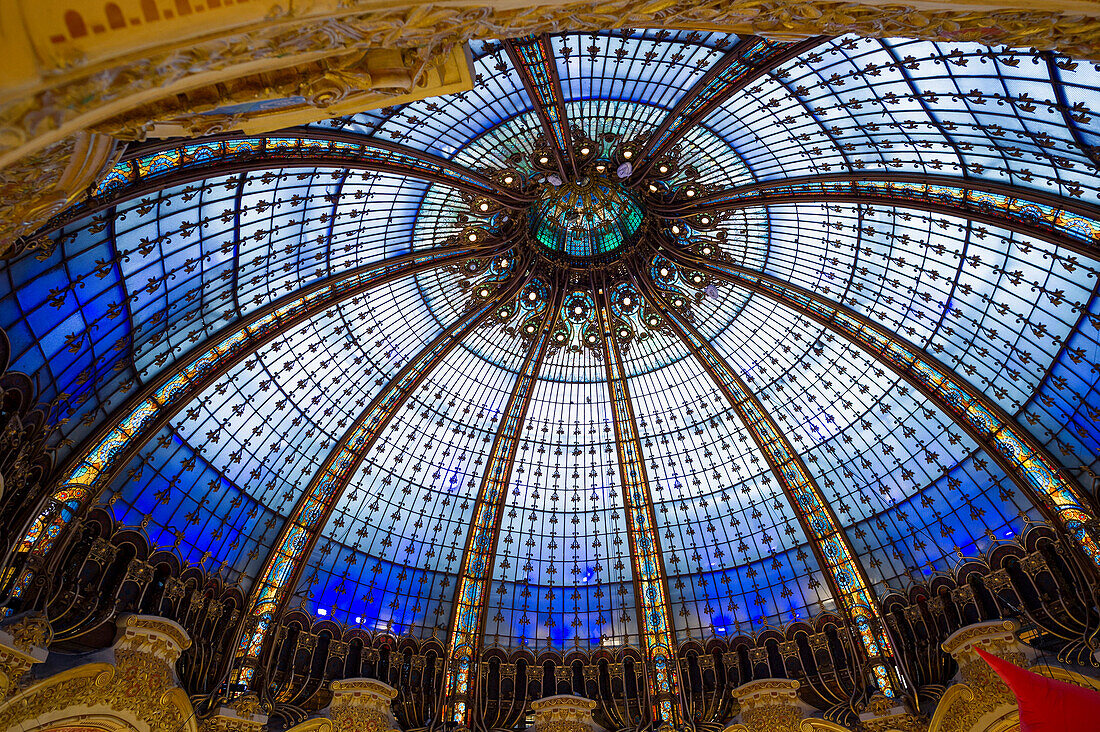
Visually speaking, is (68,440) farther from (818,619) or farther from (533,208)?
(818,619)

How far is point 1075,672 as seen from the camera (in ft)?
65.6

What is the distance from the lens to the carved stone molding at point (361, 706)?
23656 mm

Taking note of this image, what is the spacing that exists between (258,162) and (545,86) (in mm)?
8092

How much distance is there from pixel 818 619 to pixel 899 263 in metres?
12.8

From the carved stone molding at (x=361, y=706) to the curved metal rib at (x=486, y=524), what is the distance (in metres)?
2.55

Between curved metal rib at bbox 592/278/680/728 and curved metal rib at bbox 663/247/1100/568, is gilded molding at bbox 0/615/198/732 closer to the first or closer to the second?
curved metal rib at bbox 592/278/680/728

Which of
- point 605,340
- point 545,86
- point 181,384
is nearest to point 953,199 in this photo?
point 545,86

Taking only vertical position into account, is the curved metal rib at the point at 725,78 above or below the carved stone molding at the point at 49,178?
above

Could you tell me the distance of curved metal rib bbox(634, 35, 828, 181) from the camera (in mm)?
18078

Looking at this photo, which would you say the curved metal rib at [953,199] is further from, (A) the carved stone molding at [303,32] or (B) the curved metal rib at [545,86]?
(A) the carved stone molding at [303,32]

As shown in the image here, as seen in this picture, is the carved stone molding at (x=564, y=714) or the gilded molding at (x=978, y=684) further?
the carved stone molding at (x=564, y=714)

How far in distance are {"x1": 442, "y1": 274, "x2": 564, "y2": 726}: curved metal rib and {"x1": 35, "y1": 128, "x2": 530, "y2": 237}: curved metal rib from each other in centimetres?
699

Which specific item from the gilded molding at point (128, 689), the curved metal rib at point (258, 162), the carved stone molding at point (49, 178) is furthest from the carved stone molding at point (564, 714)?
the carved stone molding at point (49, 178)

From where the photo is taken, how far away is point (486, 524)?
28797mm
